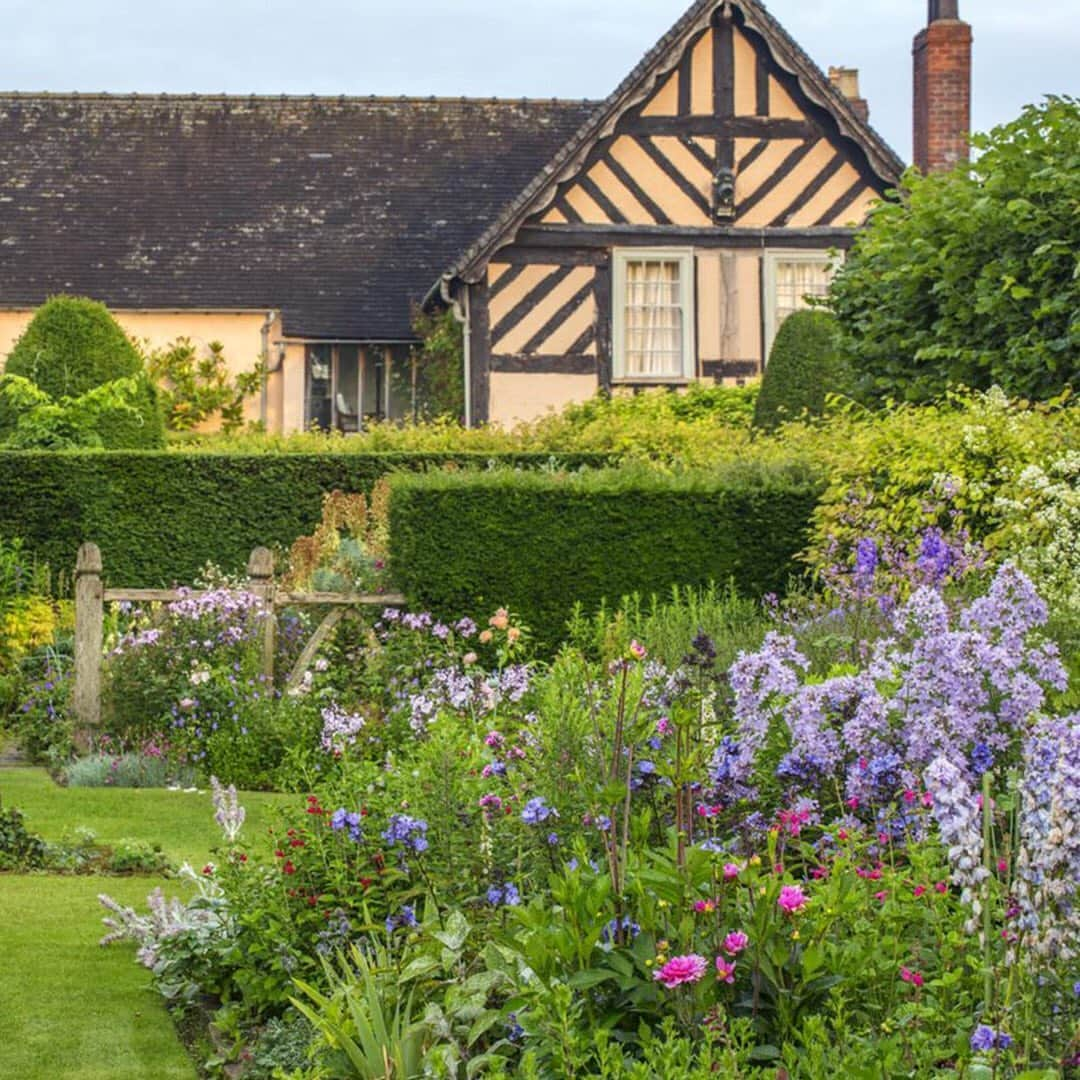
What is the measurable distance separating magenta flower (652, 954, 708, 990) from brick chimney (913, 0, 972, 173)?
19.9m

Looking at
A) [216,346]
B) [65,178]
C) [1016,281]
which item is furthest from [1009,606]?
[65,178]

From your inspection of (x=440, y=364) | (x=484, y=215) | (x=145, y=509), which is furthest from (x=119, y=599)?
(x=484, y=215)

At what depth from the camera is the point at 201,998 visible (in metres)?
5.81

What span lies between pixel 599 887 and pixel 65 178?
82.8 feet

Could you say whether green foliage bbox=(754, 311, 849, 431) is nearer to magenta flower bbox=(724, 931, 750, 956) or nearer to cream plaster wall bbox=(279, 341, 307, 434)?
cream plaster wall bbox=(279, 341, 307, 434)

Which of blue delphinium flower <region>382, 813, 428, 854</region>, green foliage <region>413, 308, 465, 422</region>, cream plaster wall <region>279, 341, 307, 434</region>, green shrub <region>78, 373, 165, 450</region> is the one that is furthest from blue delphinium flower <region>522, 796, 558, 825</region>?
cream plaster wall <region>279, 341, 307, 434</region>

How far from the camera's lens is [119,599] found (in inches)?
460

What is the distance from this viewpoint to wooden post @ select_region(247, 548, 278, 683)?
11.5 m

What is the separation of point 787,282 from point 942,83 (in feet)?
9.89

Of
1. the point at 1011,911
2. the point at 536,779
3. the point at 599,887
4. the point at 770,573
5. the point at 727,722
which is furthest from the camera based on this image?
the point at 770,573

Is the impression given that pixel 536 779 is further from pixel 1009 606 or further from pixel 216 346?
pixel 216 346

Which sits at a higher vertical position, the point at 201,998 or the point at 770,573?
the point at 770,573

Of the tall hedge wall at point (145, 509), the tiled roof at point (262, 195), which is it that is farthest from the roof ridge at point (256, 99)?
the tall hedge wall at point (145, 509)

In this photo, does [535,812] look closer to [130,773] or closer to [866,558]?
[866,558]
